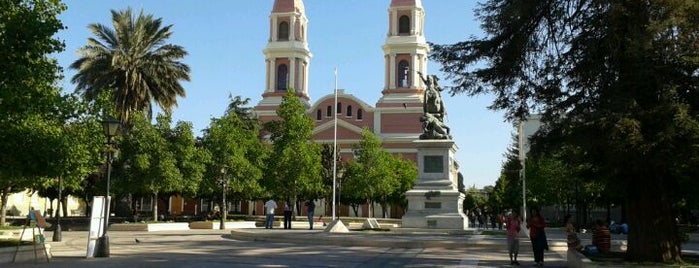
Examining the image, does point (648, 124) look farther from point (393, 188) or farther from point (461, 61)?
point (393, 188)

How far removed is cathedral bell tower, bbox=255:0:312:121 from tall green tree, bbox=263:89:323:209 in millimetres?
32491

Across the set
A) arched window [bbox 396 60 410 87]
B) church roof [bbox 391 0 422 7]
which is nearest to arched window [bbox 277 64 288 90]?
arched window [bbox 396 60 410 87]

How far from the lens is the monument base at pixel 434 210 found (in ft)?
101

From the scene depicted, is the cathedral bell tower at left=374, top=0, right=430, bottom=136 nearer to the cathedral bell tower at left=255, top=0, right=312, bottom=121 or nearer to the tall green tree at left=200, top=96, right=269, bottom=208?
the cathedral bell tower at left=255, top=0, right=312, bottom=121

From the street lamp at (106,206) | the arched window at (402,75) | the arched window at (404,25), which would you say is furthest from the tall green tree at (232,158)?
the arched window at (404,25)

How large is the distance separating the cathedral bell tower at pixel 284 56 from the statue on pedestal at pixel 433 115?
185 ft

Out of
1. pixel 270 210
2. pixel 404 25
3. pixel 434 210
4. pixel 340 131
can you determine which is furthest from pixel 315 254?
pixel 404 25

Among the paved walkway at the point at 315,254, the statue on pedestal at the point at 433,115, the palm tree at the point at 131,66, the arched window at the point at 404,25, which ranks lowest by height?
the paved walkway at the point at 315,254

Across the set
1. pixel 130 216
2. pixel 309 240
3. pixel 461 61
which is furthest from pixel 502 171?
pixel 461 61

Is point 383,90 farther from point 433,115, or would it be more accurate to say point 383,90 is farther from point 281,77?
point 433,115

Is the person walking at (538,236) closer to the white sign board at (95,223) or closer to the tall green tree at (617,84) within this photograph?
the tall green tree at (617,84)

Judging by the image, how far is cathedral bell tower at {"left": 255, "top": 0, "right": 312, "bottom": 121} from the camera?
3551 inches

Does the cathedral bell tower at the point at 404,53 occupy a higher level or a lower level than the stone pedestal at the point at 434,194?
higher

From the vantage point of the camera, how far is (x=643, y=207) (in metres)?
14.1
